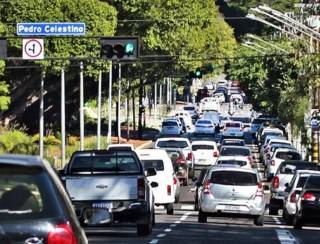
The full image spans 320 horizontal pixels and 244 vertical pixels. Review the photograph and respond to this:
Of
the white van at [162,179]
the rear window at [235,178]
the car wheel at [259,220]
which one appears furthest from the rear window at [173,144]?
the rear window at [235,178]

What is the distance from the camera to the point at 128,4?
7300 cm

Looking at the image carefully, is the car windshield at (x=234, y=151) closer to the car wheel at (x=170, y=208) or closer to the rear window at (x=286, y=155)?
the rear window at (x=286, y=155)

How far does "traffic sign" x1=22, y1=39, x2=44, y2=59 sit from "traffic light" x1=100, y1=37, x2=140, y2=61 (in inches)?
143

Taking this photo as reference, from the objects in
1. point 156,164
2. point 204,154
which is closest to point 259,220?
point 156,164

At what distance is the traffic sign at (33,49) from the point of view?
44384 mm

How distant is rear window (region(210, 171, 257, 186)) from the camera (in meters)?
29.2

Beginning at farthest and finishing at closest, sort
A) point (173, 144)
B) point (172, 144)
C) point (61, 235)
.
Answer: point (172, 144) → point (173, 144) → point (61, 235)

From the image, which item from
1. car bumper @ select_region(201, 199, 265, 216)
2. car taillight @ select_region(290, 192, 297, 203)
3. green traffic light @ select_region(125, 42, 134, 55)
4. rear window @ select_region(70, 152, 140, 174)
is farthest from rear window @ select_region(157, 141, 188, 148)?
rear window @ select_region(70, 152, 140, 174)

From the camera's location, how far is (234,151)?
52156mm

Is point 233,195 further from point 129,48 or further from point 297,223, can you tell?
point 129,48

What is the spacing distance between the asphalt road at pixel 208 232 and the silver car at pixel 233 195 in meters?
0.41

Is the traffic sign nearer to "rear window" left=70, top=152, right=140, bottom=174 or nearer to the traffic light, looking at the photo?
the traffic light

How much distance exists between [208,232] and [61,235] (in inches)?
701

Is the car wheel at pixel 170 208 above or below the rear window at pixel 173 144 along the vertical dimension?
below
